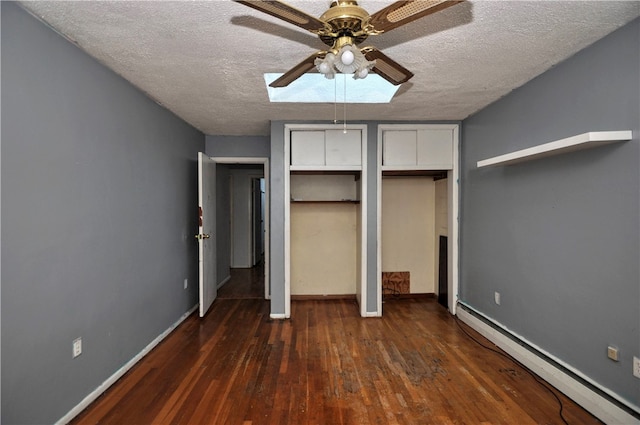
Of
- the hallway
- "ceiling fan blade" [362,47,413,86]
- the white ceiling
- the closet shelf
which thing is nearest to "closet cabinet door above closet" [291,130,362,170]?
the closet shelf

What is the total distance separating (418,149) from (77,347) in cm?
367

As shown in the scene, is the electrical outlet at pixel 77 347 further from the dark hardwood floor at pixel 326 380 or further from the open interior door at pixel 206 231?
the open interior door at pixel 206 231

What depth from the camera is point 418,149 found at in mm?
3773

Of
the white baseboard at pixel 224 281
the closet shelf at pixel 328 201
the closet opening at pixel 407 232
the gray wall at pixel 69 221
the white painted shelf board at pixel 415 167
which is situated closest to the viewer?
the gray wall at pixel 69 221

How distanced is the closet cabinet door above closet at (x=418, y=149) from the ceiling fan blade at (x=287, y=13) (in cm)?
252

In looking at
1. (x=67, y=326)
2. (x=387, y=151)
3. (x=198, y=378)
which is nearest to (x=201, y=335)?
(x=198, y=378)

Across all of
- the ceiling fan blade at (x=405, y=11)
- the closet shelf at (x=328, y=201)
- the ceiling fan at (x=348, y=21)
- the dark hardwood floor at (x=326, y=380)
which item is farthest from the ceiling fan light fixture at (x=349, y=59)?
the closet shelf at (x=328, y=201)

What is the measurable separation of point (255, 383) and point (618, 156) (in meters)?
2.82

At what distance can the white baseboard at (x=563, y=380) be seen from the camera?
1.85m

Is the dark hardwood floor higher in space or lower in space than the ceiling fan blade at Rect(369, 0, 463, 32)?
lower

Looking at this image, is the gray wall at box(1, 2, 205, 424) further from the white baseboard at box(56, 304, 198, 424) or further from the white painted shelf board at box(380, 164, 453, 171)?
the white painted shelf board at box(380, 164, 453, 171)

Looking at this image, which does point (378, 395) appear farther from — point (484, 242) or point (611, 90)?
point (611, 90)

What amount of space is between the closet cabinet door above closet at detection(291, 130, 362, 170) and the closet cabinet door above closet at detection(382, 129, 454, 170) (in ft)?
1.21

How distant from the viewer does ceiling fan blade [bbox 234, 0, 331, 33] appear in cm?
117
